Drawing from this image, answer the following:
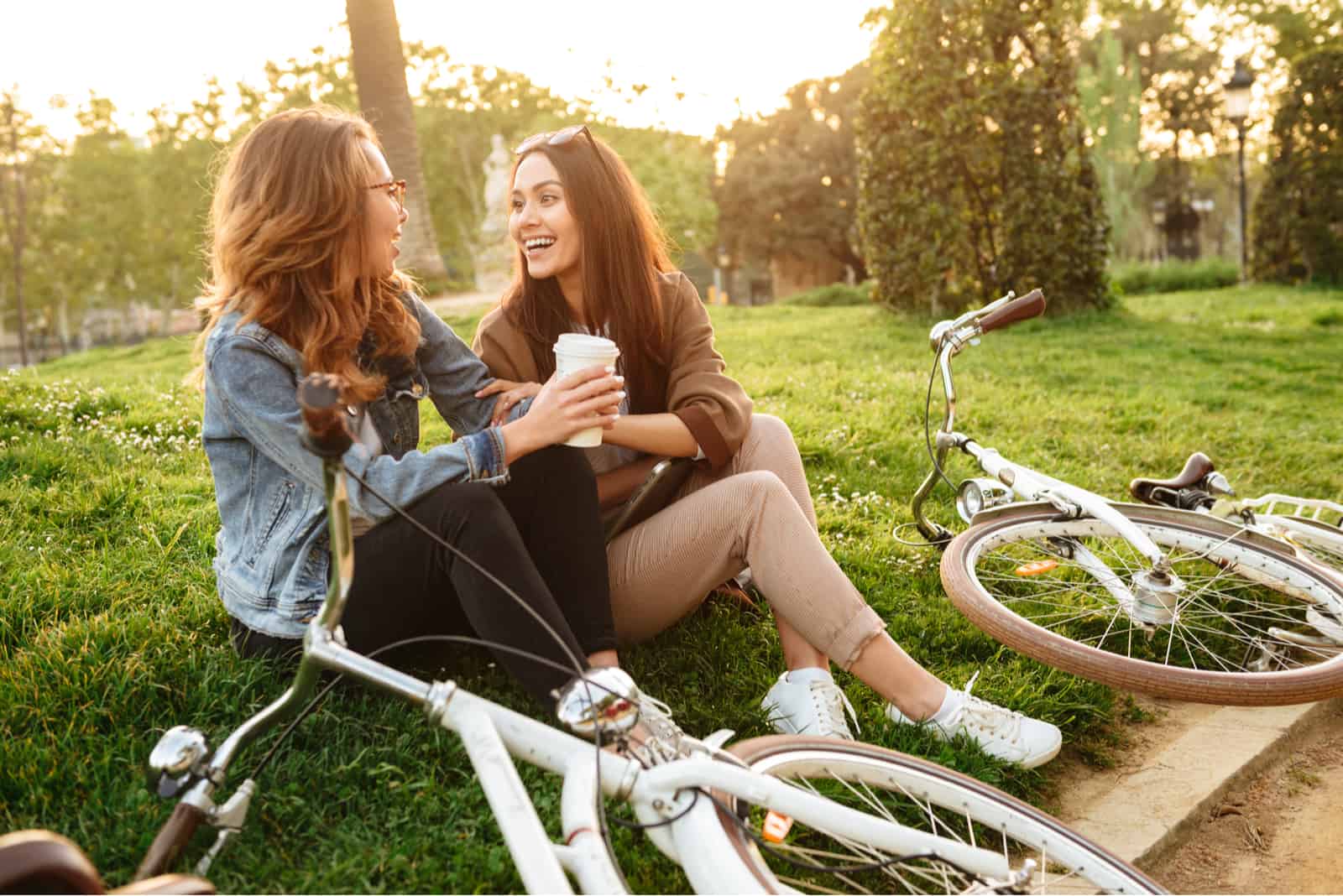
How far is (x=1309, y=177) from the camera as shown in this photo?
14.4 metres

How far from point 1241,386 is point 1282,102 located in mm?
9582

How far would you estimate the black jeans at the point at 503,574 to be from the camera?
2010 mm

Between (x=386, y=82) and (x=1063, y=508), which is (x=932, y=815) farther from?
(x=386, y=82)

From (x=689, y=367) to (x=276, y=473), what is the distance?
124 cm

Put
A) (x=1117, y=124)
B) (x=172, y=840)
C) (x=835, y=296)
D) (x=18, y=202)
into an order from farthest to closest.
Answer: (x=1117, y=124), (x=18, y=202), (x=835, y=296), (x=172, y=840)

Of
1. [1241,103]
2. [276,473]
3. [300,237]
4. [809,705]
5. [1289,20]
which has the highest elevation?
[1289,20]

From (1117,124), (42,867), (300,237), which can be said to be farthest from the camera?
(1117,124)

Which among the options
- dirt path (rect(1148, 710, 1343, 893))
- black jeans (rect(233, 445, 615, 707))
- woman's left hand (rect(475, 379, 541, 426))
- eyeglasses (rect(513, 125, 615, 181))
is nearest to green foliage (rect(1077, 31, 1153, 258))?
dirt path (rect(1148, 710, 1343, 893))

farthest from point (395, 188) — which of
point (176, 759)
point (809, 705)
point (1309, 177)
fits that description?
point (1309, 177)

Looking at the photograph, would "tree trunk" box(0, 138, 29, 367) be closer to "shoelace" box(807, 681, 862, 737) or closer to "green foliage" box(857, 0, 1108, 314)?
"green foliage" box(857, 0, 1108, 314)

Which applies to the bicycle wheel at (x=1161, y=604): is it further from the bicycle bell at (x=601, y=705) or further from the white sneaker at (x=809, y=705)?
the bicycle bell at (x=601, y=705)

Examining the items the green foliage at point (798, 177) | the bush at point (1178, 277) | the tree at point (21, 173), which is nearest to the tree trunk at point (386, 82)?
the bush at point (1178, 277)

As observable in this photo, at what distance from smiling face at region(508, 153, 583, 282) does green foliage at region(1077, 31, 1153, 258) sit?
3799cm

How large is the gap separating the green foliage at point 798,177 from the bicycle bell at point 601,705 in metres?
34.3
